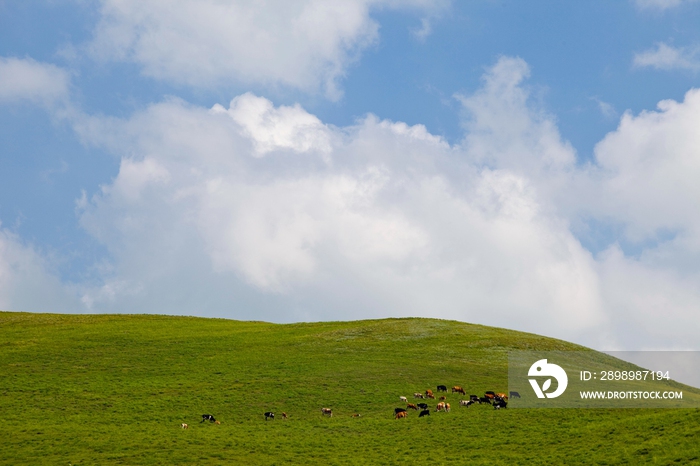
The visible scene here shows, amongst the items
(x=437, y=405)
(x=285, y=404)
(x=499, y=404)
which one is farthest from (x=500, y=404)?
(x=285, y=404)

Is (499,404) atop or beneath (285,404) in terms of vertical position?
atop

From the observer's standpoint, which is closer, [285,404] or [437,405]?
[437,405]

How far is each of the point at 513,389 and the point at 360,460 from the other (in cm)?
2190

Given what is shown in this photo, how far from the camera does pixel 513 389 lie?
54125 millimetres

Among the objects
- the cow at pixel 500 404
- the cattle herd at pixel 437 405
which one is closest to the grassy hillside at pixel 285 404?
the cattle herd at pixel 437 405

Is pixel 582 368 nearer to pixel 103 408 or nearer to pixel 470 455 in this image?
pixel 470 455

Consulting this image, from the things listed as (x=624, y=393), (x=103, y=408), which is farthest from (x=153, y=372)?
(x=624, y=393)

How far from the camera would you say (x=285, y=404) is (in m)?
50.5

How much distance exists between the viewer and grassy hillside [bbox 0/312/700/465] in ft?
125

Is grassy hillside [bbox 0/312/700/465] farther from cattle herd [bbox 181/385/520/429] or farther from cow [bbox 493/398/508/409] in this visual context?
cow [bbox 493/398/508/409]

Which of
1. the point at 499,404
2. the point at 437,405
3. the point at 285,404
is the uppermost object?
the point at 499,404

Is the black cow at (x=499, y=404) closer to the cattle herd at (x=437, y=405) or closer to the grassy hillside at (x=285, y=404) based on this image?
the cattle herd at (x=437, y=405)

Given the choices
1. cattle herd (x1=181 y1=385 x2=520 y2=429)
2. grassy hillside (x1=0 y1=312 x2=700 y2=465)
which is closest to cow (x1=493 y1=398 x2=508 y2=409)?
cattle herd (x1=181 y1=385 x2=520 y2=429)

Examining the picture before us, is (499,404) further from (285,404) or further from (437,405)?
(285,404)
